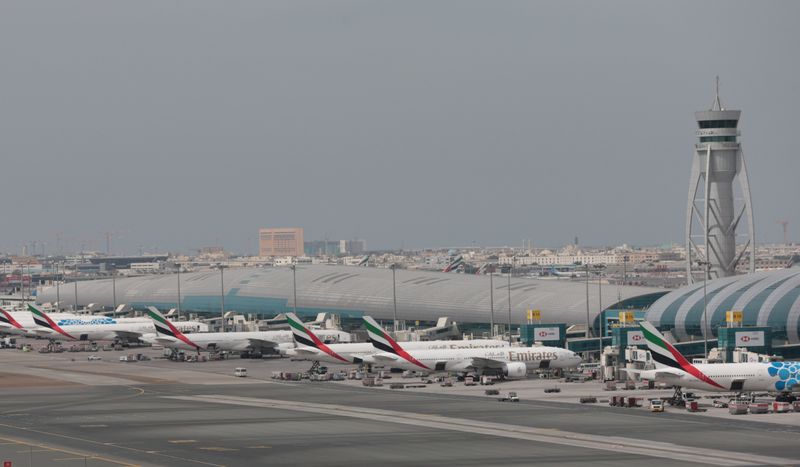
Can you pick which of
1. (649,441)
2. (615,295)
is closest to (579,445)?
(649,441)

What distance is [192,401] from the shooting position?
352 feet

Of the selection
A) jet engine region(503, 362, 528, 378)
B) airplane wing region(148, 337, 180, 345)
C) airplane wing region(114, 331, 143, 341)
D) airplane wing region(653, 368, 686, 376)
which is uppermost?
airplane wing region(114, 331, 143, 341)

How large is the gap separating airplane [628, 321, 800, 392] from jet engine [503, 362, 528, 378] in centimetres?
2393

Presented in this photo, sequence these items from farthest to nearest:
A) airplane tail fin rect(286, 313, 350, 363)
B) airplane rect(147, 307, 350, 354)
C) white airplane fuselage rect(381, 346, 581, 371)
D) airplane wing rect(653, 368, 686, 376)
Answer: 1. airplane rect(147, 307, 350, 354)
2. airplane tail fin rect(286, 313, 350, 363)
3. white airplane fuselage rect(381, 346, 581, 371)
4. airplane wing rect(653, 368, 686, 376)

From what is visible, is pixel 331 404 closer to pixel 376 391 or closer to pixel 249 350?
pixel 376 391

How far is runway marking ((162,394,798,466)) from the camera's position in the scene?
2768 inches

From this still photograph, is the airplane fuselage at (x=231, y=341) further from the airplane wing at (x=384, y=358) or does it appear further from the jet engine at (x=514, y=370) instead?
the jet engine at (x=514, y=370)

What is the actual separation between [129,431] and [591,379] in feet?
159

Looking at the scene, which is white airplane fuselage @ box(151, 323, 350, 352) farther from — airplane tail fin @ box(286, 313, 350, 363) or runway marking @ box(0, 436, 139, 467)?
runway marking @ box(0, 436, 139, 467)

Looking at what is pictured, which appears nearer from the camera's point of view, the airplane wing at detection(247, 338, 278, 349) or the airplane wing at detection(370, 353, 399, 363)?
the airplane wing at detection(370, 353, 399, 363)

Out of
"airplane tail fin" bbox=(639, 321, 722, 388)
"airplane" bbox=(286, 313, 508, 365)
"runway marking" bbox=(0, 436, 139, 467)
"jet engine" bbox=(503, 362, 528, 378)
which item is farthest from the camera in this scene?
"airplane" bbox=(286, 313, 508, 365)

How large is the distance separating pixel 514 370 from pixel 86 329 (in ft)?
275

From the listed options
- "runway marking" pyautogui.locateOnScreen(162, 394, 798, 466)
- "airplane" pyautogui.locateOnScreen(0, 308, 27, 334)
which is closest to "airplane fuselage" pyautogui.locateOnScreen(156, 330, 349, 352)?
"airplane" pyautogui.locateOnScreen(0, 308, 27, 334)

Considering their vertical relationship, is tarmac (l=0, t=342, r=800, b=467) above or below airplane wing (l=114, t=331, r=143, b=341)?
below
